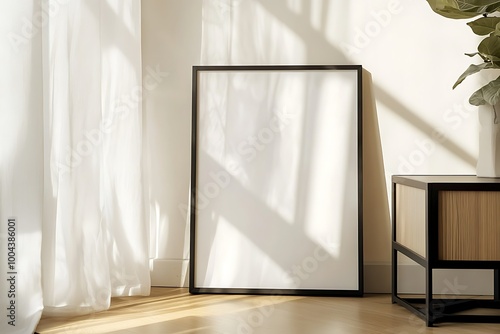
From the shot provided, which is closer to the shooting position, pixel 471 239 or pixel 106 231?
pixel 471 239

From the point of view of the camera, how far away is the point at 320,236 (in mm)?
2957

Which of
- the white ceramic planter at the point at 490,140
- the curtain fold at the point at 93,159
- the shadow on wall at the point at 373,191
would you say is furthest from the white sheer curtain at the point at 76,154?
the white ceramic planter at the point at 490,140

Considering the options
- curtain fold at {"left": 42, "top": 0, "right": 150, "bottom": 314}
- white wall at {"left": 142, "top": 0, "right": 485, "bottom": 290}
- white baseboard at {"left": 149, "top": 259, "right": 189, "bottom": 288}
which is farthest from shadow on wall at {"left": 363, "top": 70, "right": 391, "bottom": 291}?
curtain fold at {"left": 42, "top": 0, "right": 150, "bottom": 314}

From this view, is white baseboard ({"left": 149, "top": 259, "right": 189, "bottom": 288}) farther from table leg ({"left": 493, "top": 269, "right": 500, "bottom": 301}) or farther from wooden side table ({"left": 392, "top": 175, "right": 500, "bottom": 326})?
table leg ({"left": 493, "top": 269, "right": 500, "bottom": 301})

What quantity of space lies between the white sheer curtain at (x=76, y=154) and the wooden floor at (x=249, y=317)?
99mm

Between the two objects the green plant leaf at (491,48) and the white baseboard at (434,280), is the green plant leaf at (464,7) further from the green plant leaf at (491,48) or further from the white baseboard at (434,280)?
the white baseboard at (434,280)

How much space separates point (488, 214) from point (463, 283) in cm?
70

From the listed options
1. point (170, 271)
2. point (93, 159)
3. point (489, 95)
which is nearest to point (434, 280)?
point (489, 95)

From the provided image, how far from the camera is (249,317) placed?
2.49 meters

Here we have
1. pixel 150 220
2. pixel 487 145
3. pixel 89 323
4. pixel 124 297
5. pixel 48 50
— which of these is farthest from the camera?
pixel 150 220

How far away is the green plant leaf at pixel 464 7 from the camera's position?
2.46 metres

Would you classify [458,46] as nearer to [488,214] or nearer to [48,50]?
[488,214]

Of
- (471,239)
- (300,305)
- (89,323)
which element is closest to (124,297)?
(89,323)

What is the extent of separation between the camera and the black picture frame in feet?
9.68
